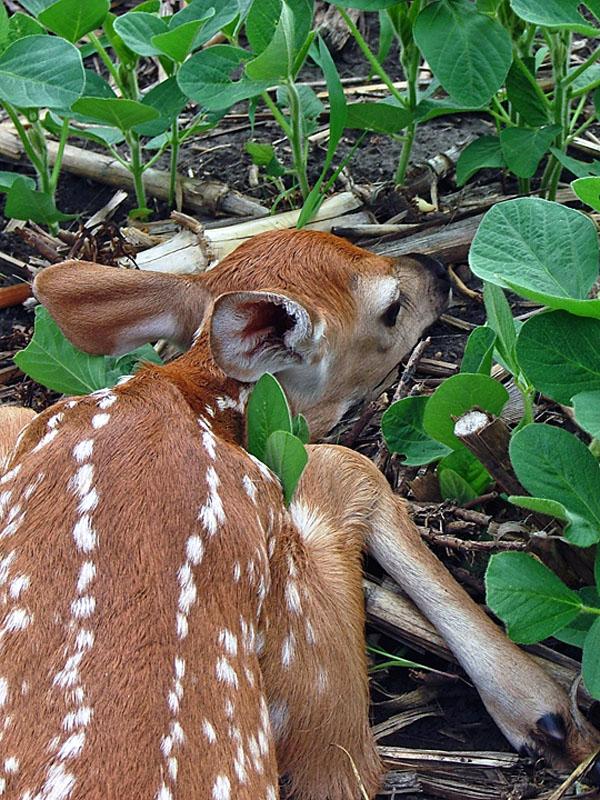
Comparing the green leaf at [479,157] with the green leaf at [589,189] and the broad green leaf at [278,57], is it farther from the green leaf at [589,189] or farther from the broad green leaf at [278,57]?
the green leaf at [589,189]

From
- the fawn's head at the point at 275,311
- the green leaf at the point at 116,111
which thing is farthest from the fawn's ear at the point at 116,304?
the green leaf at the point at 116,111

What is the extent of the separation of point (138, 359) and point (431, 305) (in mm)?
978

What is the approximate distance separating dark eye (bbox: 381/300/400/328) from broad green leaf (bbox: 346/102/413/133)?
2.42ft

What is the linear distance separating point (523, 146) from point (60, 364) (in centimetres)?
172

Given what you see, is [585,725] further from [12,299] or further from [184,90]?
[12,299]

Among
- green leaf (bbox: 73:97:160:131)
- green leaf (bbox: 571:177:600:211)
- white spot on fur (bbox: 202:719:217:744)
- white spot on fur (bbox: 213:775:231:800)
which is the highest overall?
green leaf (bbox: 571:177:600:211)

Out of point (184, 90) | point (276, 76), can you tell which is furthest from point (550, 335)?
point (184, 90)

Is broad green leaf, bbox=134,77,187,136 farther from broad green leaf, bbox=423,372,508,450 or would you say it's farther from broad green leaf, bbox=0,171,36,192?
broad green leaf, bbox=423,372,508,450

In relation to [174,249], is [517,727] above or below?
below

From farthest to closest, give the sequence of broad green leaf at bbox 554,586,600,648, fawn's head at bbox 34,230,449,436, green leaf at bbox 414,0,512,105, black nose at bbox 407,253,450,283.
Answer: black nose at bbox 407,253,450,283, green leaf at bbox 414,0,512,105, fawn's head at bbox 34,230,449,436, broad green leaf at bbox 554,586,600,648

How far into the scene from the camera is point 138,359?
12.0 ft

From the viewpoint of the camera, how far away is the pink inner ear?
309 cm

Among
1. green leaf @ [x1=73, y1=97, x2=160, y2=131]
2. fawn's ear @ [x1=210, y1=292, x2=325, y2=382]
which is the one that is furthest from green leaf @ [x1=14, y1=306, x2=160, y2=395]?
green leaf @ [x1=73, y1=97, x2=160, y2=131]

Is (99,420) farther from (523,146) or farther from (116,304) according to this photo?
(523,146)
